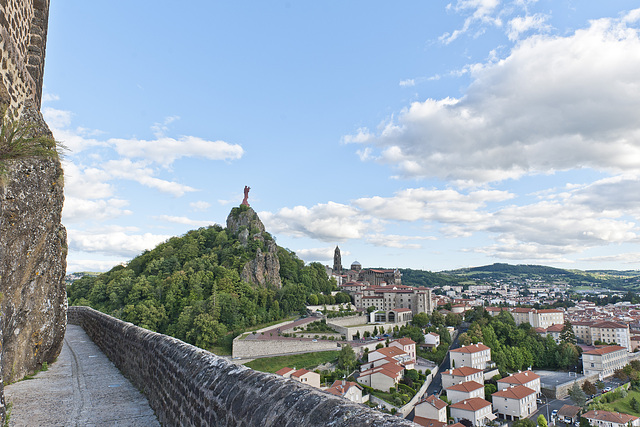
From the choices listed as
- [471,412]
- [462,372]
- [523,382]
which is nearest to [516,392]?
[523,382]

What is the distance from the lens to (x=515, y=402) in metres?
40.2

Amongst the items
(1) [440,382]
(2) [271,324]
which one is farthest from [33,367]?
(1) [440,382]

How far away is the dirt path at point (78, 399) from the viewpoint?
4.95 m

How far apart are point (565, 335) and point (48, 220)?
260ft

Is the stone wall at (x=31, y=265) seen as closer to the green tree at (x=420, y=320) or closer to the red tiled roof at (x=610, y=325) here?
the green tree at (x=420, y=320)

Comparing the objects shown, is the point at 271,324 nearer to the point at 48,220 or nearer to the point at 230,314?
the point at 230,314

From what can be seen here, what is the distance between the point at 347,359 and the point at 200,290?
70.3 ft

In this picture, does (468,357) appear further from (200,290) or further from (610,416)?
(200,290)

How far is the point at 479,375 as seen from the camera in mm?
46406

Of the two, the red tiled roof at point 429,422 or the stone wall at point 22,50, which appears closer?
the stone wall at point 22,50

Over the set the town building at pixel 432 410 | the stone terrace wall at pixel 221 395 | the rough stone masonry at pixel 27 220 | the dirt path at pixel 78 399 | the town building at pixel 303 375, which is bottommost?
the town building at pixel 432 410

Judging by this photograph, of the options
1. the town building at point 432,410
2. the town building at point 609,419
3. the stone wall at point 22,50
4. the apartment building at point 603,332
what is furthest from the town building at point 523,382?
the stone wall at point 22,50

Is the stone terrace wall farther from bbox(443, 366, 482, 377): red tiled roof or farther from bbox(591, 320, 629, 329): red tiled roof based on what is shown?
bbox(591, 320, 629, 329): red tiled roof

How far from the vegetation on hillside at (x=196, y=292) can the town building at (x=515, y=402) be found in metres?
28.6
